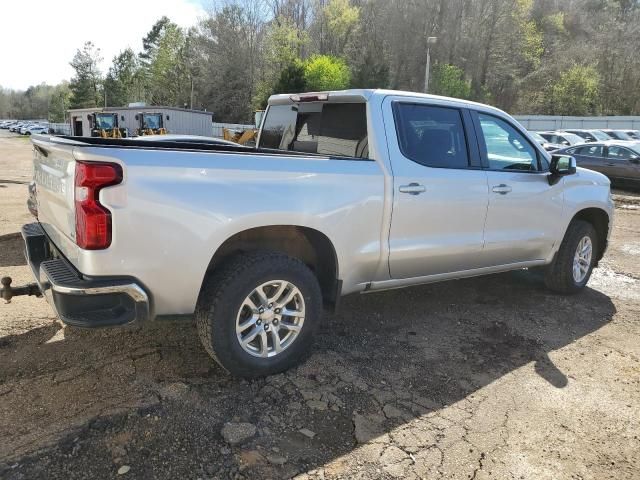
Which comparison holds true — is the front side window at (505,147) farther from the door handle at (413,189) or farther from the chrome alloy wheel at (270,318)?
the chrome alloy wheel at (270,318)

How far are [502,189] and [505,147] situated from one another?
18.4 inches

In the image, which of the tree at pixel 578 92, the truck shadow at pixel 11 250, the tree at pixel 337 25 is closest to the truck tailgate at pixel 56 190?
the truck shadow at pixel 11 250

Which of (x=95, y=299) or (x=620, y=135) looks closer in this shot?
(x=95, y=299)

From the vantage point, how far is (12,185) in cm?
1373

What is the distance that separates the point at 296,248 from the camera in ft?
12.7

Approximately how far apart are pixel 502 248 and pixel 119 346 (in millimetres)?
3263

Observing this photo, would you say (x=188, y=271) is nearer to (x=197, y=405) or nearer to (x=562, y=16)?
(x=197, y=405)

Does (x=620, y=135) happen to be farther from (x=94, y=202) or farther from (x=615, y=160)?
(x=94, y=202)

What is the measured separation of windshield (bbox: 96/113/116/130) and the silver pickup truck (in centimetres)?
3213

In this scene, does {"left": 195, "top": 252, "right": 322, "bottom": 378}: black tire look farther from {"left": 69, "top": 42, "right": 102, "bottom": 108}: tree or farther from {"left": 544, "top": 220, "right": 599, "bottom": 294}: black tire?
{"left": 69, "top": 42, "right": 102, "bottom": 108}: tree

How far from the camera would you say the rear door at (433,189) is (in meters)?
3.98

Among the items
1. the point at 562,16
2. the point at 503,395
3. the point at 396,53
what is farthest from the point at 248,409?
the point at 562,16

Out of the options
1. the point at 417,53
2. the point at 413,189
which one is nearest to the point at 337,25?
the point at 417,53

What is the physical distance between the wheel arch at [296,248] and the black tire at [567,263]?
9.30ft
